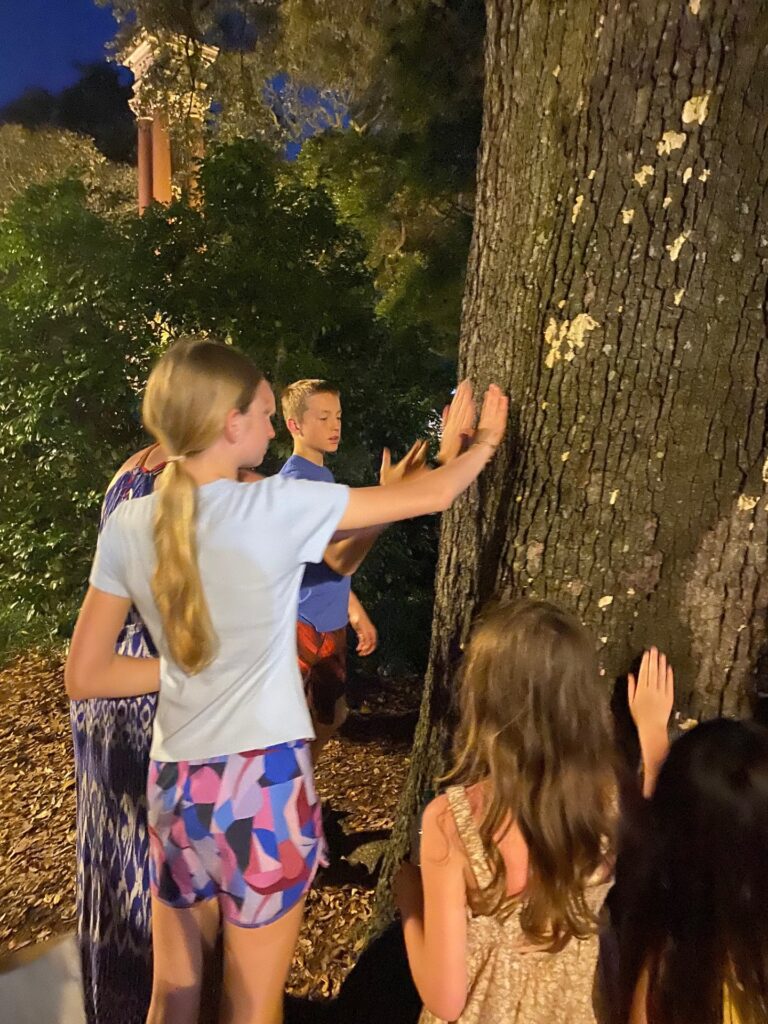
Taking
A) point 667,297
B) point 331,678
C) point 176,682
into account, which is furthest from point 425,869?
point 331,678

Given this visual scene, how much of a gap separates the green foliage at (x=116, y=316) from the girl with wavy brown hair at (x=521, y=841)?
3455 mm

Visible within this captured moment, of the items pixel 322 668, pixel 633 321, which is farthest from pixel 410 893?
pixel 322 668

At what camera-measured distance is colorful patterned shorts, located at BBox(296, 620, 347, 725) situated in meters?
3.66

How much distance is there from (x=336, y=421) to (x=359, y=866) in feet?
6.51

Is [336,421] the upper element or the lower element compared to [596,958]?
upper

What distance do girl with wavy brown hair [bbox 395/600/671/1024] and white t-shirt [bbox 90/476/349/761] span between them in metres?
0.42

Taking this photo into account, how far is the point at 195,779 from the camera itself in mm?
1775

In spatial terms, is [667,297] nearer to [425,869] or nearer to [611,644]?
[611,644]

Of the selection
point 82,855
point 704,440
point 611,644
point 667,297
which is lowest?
point 82,855

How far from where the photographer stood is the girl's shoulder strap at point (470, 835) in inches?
61.3

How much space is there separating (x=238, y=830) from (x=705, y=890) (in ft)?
3.52

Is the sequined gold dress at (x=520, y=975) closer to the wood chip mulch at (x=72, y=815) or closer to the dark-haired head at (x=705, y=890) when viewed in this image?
the dark-haired head at (x=705, y=890)

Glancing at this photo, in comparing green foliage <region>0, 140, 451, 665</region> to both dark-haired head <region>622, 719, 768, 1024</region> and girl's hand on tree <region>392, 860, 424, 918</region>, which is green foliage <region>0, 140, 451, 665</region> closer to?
girl's hand on tree <region>392, 860, 424, 918</region>

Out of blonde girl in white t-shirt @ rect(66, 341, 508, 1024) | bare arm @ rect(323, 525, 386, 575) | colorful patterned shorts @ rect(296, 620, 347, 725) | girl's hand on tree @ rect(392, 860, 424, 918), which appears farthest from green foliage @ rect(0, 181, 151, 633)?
girl's hand on tree @ rect(392, 860, 424, 918)
